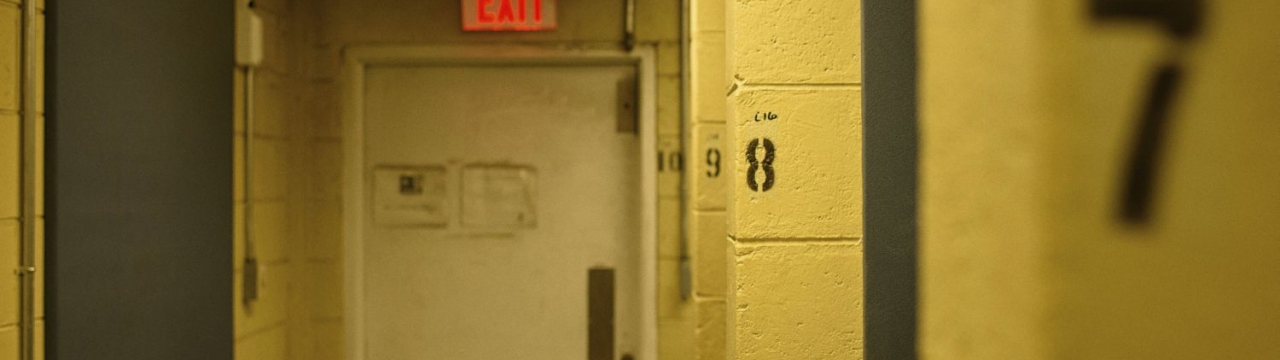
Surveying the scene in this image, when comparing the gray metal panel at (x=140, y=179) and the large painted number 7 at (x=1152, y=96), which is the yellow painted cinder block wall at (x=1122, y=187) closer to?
the large painted number 7 at (x=1152, y=96)

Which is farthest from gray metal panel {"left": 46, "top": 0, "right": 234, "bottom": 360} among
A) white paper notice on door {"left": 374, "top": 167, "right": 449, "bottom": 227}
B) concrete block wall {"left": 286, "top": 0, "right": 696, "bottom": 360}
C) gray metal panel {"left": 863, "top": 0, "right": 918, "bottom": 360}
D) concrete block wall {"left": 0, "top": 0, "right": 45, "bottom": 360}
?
gray metal panel {"left": 863, "top": 0, "right": 918, "bottom": 360}

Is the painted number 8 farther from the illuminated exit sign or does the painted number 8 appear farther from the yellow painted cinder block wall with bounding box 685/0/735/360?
the illuminated exit sign

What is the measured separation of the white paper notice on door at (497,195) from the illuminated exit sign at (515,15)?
438mm

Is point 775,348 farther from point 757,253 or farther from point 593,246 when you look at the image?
point 593,246

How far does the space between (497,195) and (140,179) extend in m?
1.07

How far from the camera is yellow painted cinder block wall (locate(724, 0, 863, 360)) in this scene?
1456mm

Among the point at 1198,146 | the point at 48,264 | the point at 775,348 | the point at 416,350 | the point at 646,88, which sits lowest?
the point at 416,350

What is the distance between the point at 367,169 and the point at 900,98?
6.70 feet

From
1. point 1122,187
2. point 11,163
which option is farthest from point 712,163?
point 1122,187

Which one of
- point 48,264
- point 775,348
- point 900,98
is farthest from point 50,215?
point 900,98

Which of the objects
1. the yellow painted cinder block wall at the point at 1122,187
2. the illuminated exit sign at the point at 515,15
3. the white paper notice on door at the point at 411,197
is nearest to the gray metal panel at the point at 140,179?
the white paper notice on door at the point at 411,197

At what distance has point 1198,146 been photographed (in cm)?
32

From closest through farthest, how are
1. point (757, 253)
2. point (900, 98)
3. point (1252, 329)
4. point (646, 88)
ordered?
point (1252, 329), point (900, 98), point (757, 253), point (646, 88)

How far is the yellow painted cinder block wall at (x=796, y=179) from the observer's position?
4.78 feet
